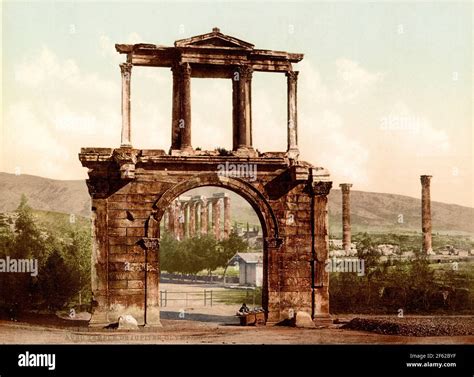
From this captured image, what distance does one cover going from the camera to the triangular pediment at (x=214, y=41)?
20.4 m

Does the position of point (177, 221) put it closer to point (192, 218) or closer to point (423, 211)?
point (192, 218)

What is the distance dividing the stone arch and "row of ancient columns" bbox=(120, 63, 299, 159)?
0.94 m

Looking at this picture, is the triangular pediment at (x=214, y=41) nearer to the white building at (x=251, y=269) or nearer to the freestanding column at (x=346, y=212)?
the freestanding column at (x=346, y=212)

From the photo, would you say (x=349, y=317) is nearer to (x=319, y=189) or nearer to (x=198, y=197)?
(x=319, y=189)

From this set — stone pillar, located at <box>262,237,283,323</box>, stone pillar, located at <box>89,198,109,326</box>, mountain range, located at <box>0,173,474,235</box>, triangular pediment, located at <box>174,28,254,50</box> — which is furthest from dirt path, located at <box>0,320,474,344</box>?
mountain range, located at <box>0,173,474,235</box>

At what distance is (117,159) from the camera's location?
19.3 m

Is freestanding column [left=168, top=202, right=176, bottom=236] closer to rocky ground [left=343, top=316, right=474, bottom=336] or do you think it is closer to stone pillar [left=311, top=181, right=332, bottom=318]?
stone pillar [left=311, top=181, right=332, bottom=318]

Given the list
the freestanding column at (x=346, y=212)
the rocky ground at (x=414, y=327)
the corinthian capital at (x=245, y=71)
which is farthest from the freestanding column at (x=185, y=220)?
the rocky ground at (x=414, y=327)

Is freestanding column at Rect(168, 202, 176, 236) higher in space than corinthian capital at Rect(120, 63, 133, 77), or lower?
lower

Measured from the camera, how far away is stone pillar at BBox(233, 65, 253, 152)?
2075 centimetres
